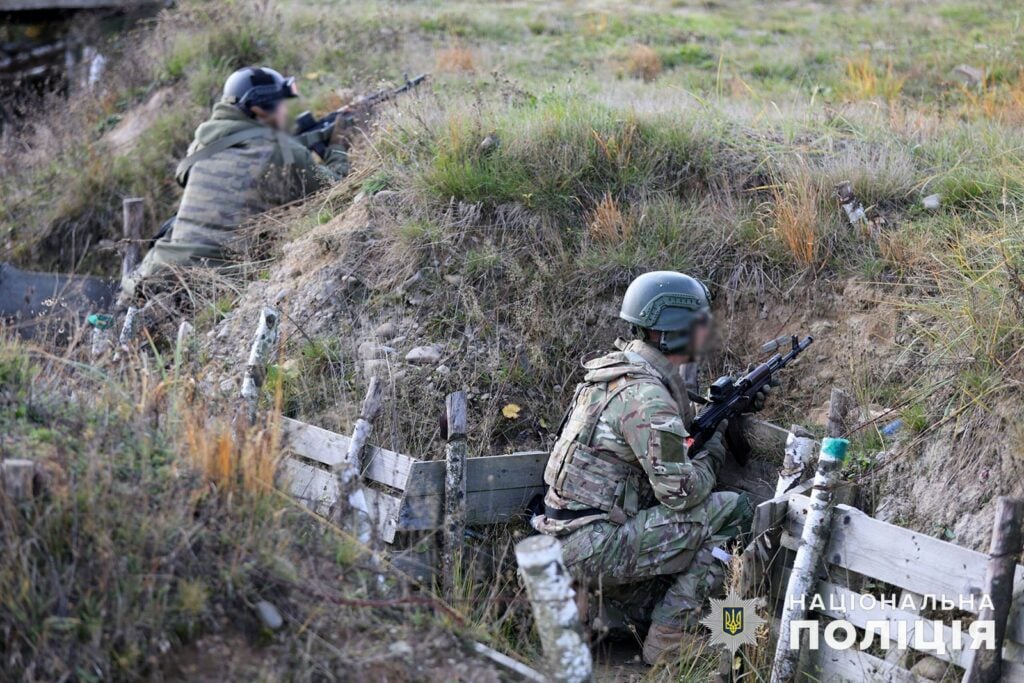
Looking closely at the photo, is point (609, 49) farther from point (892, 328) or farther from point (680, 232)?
point (892, 328)

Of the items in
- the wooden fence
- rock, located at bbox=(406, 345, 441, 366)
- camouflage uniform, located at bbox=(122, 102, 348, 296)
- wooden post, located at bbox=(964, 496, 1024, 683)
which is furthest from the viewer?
camouflage uniform, located at bbox=(122, 102, 348, 296)

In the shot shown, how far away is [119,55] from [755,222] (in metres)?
9.19

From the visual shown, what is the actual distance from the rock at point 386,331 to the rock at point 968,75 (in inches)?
223

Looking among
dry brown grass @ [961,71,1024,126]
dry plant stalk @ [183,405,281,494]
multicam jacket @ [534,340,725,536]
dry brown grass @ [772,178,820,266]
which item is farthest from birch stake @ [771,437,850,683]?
dry brown grass @ [961,71,1024,126]

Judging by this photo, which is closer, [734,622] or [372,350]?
[734,622]

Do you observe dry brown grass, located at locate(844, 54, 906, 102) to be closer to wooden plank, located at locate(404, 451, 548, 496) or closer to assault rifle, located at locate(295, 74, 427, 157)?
assault rifle, located at locate(295, 74, 427, 157)

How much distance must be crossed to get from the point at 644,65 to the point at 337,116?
10.6 ft

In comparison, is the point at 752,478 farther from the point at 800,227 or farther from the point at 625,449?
the point at 800,227

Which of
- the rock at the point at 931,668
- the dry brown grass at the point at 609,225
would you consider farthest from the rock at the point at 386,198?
the rock at the point at 931,668

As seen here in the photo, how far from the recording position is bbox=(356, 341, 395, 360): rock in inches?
255

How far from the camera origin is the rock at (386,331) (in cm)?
662

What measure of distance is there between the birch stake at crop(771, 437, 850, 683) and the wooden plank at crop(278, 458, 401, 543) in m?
A: 1.89

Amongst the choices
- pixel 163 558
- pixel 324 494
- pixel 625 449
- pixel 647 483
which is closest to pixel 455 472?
pixel 324 494

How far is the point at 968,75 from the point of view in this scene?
9070 mm
